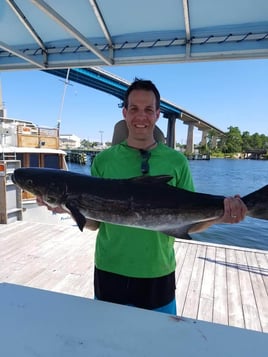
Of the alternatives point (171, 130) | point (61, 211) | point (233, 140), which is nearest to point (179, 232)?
point (61, 211)

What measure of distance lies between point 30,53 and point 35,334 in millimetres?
4002

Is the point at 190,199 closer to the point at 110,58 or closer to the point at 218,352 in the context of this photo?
the point at 218,352

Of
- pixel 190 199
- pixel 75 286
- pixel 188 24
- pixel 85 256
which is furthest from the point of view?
pixel 85 256

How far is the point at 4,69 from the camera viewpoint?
4578 millimetres

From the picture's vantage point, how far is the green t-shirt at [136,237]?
1.77 meters

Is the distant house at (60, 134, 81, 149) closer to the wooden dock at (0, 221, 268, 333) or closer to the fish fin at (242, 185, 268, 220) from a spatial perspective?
the wooden dock at (0, 221, 268, 333)

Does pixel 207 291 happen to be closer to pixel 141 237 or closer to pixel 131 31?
pixel 141 237

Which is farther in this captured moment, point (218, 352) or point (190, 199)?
point (190, 199)

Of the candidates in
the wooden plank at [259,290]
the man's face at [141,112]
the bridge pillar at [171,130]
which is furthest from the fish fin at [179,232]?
the bridge pillar at [171,130]

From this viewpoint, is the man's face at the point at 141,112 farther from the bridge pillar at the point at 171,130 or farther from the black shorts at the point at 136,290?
the bridge pillar at the point at 171,130

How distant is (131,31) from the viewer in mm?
3605

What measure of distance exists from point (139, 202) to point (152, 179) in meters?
0.16

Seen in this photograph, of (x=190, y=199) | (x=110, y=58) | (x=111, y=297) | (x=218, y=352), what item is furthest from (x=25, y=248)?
(x=218, y=352)

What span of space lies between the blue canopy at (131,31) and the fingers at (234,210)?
7.59 ft
